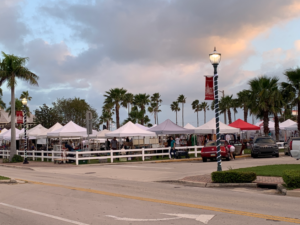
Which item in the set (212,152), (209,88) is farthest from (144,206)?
(212,152)

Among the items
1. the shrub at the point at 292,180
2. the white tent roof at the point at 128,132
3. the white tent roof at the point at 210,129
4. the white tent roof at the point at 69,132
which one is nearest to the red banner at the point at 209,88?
the shrub at the point at 292,180

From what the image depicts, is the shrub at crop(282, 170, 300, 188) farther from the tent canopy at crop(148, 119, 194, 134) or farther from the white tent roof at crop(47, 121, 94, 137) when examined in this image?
the white tent roof at crop(47, 121, 94, 137)

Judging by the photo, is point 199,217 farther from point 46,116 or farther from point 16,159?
point 46,116

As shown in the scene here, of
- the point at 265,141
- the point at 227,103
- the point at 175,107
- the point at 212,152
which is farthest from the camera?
the point at 175,107

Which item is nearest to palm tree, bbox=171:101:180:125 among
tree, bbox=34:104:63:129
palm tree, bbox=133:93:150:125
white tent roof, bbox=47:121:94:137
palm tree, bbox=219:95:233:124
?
palm tree, bbox=133:93:150:125

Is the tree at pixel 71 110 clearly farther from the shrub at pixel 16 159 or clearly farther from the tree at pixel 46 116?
the shrub at pixel 16 159

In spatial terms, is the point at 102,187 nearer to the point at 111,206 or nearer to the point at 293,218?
the point at 111,206

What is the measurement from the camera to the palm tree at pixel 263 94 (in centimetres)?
3859

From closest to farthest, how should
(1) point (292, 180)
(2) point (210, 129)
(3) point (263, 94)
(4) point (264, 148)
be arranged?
(1) point (292, 180) < (4) point (264, 148) < (2) point (210, 129) < (3) point (263, 94)

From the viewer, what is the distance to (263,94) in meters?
38.9

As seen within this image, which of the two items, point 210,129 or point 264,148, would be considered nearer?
point 264,148

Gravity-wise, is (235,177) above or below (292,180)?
below

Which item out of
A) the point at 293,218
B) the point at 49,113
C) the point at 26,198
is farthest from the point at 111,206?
the point at 49,113

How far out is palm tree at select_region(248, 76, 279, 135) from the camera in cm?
3859
